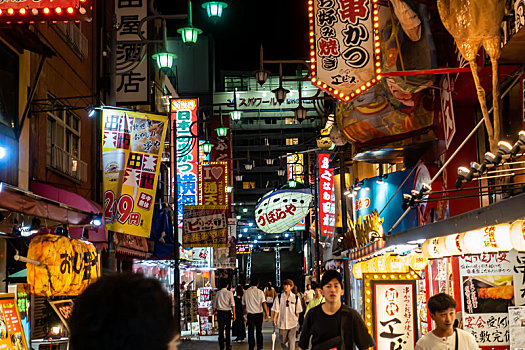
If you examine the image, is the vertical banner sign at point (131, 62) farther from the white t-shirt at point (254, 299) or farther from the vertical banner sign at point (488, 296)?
the vertical banner sign at point (488, 296)

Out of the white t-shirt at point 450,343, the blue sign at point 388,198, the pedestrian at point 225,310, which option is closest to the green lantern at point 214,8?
the blue sign at point 388,198

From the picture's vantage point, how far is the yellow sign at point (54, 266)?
38.5 feet

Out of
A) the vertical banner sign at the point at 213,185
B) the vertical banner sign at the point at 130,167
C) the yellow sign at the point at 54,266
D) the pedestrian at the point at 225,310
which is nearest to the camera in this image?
the yellow sign at the point at 54,266

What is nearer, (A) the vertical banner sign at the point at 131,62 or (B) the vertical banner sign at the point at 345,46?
(B) the vertical banner sign at the point at 345,46

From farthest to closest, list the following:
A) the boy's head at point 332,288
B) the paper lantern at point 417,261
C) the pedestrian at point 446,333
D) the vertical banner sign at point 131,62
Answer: the vertical banner sign at point 131,62, the paper lantern at point 417,261, the boy's head at point 332,288, the pedestrian at point 446,333

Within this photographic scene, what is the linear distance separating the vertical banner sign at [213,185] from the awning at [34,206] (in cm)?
2163

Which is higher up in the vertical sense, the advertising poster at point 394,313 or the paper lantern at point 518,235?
the paper lantern at point 518,235

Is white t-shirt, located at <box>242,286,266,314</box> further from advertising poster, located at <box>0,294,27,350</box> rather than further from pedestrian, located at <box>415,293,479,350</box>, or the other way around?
pedestrian, located at <box>415,293,479,350</box>

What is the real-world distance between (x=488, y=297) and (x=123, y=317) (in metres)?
9.10

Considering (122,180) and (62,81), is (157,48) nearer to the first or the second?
(62,81)

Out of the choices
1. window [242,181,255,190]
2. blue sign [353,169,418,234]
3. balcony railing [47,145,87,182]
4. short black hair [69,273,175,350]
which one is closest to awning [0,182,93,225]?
balcony railing [47,145,87,182]

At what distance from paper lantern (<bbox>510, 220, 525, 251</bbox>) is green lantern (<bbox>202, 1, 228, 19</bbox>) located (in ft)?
42.1

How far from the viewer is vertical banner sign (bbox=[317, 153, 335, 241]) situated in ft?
117

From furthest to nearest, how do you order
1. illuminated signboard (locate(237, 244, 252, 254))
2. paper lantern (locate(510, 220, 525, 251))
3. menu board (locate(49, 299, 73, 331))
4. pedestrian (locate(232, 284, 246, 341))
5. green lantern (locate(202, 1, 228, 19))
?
illuminated signboard (locate(237, 244, 252, 254)) < pedestrian (locate(232, 284, 246, 341)) < green lantern (locate(202, 1, 228, 19)) < menu board (locate(49, 299, 73, 331)) < paper lantern (locate(510, 220, 525, 251))
